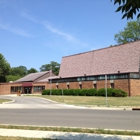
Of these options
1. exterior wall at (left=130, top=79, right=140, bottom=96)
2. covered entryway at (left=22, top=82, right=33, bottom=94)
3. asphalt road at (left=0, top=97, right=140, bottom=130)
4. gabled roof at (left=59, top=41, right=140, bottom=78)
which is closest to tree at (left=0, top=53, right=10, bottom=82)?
covered entryway at (left=22, top=82, right=33, bottom=94)

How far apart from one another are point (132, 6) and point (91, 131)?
18.2 feet

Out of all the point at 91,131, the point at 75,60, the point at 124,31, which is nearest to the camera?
the point at 91,131

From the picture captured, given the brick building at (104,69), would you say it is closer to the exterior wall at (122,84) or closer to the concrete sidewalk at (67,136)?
the exterior wall at (122,84)

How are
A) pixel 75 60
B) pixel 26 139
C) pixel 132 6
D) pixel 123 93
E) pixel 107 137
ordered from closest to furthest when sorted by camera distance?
pixel 132 6 < pixel 26 139 < pixel 107 137 < pixel 123 93 < pixel 75 60

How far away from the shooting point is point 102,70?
4691 centimetres

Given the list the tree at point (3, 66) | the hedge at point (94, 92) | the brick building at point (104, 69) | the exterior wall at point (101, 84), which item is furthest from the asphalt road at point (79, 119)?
the tree at point (3, 66)

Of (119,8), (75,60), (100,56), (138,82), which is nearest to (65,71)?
(75,60)

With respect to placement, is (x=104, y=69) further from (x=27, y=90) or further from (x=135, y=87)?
(x=27, y=90)

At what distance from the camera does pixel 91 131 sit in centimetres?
818

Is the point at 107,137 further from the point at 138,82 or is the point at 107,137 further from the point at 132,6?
the point at 138,82

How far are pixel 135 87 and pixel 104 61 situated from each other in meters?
12.1

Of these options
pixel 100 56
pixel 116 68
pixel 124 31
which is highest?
pixel 124 31

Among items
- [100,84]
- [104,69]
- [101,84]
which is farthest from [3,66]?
[101,84]

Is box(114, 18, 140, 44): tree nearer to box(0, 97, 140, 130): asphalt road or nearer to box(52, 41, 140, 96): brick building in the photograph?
box(52, 41, 140, 96): brick building
